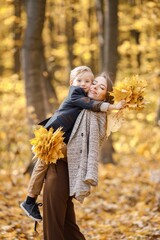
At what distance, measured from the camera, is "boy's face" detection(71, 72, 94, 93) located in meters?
4.75

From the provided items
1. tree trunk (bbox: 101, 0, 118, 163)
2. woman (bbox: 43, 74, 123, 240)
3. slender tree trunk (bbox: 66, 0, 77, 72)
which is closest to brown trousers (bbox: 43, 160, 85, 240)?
woman (bbox: 43, 74, 123, 240)

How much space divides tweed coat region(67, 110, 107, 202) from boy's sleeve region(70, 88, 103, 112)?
0.41 feet

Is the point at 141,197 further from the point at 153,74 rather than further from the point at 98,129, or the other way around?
the point at 98,129

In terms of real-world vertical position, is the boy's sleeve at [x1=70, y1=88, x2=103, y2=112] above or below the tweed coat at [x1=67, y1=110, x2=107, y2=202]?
above

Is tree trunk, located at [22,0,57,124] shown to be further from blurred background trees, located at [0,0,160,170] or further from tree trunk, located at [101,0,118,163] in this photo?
tree trunk, located at [101,0,118,163]

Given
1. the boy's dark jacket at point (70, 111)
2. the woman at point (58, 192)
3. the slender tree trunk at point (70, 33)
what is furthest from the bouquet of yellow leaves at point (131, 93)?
the slender tree trunk at point (70, 33)

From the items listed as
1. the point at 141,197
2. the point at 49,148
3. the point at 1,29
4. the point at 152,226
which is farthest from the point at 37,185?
the point at 1,29

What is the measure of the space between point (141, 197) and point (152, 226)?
2.30 meters

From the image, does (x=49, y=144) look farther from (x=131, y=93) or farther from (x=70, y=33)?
(x=70, y=33)

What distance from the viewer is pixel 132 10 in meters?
14.5

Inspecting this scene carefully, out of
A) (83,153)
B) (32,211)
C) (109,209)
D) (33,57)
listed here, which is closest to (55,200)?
(32,211)

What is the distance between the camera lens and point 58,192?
462 centimetres

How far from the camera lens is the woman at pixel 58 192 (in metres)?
4.63

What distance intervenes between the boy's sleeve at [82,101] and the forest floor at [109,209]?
5.27 ft
